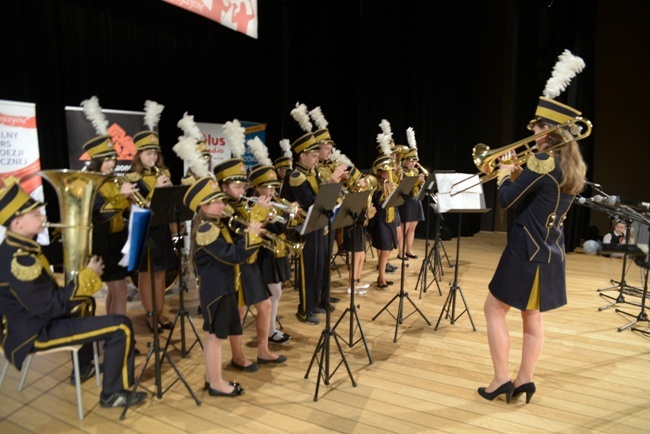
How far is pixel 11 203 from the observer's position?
2807 millimetres

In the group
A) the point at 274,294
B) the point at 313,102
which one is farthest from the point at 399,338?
the point at 313,102

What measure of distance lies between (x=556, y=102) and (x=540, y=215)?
728 mm

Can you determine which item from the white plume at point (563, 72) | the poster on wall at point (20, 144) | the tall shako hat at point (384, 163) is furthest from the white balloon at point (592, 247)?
the poster on wall at point (20, 144)

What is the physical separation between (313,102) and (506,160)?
772 centimetres

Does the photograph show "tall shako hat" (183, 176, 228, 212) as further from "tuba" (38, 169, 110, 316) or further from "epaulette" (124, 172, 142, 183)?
"epaulette" (124, 172, 142, 183)

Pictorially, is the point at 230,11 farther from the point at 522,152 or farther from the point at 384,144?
the point at 522,152

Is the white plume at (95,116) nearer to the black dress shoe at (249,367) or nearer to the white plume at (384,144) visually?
the black dress shoe at (249,367)

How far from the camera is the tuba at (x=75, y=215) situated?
298 centimetres

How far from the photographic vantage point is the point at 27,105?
5609 mm

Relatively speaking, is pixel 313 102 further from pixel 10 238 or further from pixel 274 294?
pixel 10 238

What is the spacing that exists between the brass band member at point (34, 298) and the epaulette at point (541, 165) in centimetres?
285

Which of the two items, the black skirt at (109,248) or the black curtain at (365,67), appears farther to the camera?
the black curtain at (365,67)

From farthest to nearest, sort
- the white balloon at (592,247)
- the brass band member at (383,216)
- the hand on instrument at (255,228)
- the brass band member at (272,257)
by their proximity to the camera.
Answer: the brass band member at (383,216)
the brass band member at (272,257)
the hand on instrument at (255,228)
the white balloon at (592,247)

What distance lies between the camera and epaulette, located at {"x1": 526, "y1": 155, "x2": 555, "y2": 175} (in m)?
3.00
